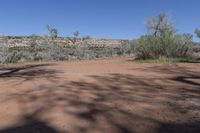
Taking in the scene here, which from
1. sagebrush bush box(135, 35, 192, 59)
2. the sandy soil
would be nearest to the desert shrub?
sagebrush bush box(135, 35, 192, 59)

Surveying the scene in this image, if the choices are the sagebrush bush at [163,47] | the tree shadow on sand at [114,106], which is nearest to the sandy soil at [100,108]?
the tree shadow on sand at [114,106]

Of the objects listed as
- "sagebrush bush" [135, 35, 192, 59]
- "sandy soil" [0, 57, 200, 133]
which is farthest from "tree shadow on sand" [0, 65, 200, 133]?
"sagebrush bush" [135, 35, 192, 59]

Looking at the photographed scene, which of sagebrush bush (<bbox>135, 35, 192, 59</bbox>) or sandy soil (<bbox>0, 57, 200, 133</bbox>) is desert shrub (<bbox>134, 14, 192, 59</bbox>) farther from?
sandy soil (<bbox>0, 57, 200, 133</bbox>)

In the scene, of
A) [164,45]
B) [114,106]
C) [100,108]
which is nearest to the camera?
[100,108]

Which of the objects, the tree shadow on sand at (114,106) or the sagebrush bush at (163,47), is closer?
the tree shadow on sand at (114,106)

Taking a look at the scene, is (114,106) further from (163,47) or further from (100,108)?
(163,47)

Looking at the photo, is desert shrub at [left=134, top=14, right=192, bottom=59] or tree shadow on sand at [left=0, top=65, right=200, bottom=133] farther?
desert shrub at [left=134, top=14, right=192, bottom=59]

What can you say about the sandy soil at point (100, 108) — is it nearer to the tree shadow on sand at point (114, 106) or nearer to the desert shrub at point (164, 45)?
the tree shadow on sand at point (114, 106)

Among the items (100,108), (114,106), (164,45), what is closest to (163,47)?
(164,45)

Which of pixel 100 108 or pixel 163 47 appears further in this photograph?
pixel 163 47

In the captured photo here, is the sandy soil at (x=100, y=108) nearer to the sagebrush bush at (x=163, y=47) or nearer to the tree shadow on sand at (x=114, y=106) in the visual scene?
the tree shadow on sand at (x=114, y=106)

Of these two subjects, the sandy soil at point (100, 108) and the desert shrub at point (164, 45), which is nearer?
the sandy soil at point (100, 108)

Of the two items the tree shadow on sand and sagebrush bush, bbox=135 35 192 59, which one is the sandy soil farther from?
sagebrush bush, bbox=135 35 192 59

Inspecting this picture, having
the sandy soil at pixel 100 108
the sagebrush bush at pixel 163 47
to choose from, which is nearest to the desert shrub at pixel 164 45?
the sagebrush bush at pixel 163 47
